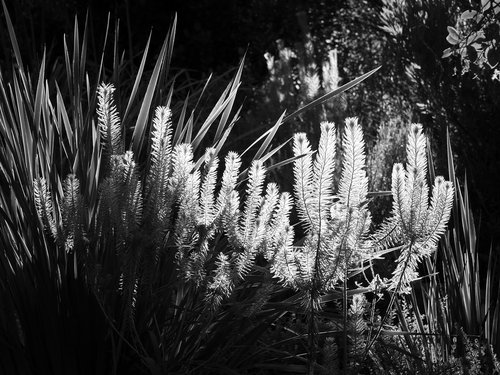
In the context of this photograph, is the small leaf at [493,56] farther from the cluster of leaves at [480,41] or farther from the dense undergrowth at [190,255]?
the dense undergrowth at [190,255]

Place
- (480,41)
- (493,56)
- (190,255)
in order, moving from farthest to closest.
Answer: (480,41), (493,56), (190,255)

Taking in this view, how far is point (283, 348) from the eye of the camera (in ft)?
7.69

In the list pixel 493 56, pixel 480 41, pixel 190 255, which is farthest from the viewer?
pixel 480 41

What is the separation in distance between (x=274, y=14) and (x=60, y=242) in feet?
21.9

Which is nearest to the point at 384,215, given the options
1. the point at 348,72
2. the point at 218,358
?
the point at 218,358

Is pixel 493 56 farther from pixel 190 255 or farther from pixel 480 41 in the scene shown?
pixel 190 255

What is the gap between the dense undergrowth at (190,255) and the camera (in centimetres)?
164

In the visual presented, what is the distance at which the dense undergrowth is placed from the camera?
1.64m

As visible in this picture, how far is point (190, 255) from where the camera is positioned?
184cm

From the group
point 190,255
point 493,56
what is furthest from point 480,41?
point 190,255

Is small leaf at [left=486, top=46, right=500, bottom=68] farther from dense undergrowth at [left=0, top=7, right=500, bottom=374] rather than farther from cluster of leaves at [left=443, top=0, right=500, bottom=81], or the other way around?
dense undergrowth at [left=0, top=7, right=500, bottom=374]

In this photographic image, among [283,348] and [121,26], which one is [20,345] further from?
[121,26]

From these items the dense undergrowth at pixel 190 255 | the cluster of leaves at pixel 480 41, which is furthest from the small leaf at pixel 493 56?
the dense undergrowth at pixel 190 255

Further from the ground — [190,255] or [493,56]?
[493,56]
